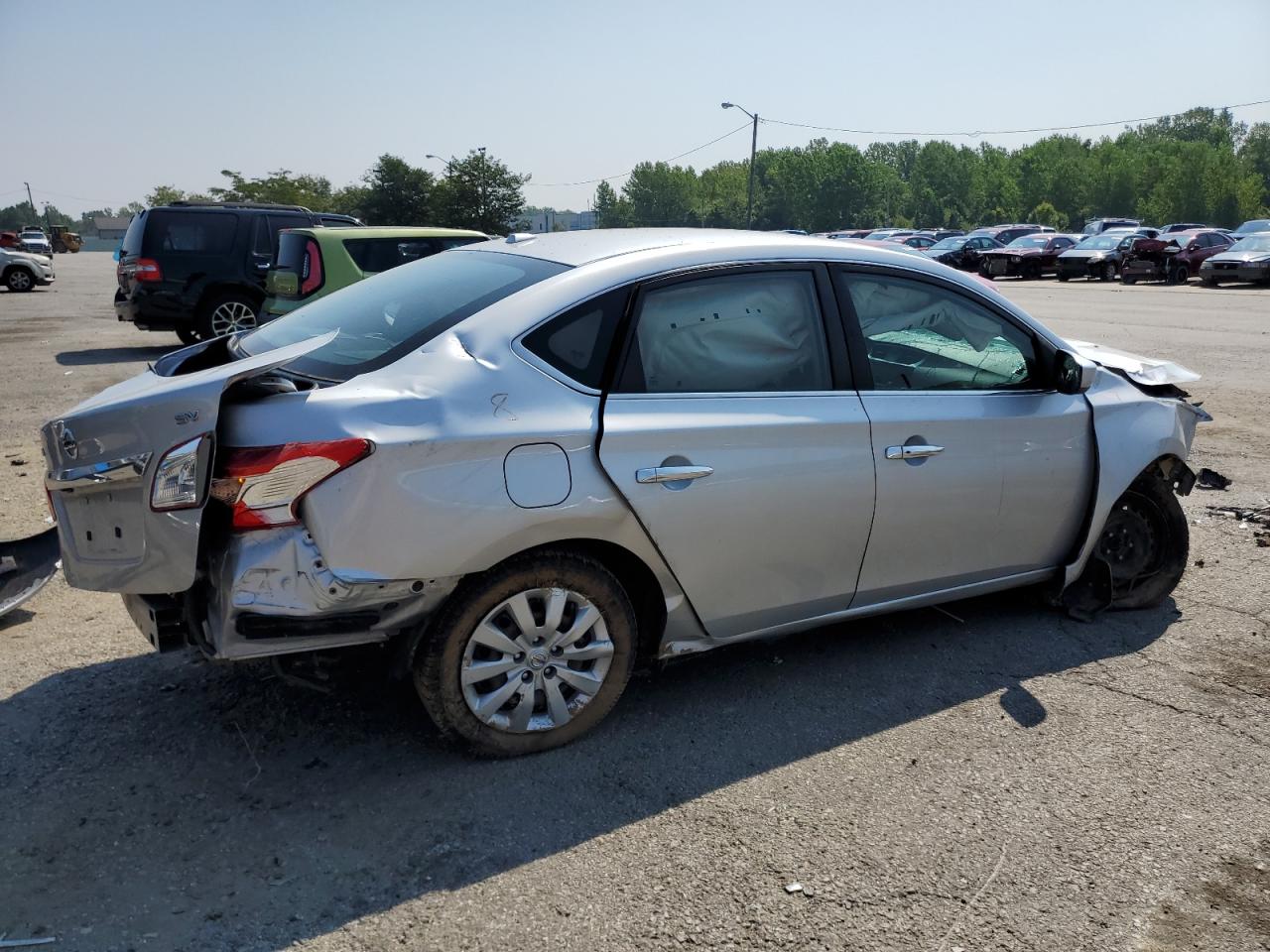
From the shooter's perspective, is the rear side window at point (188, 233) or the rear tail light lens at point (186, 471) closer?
the rear tail light lens at point (186, 471)

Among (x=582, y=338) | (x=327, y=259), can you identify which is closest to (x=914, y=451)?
(x=582, y=338)

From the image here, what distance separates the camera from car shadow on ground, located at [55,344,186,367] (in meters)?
13.2

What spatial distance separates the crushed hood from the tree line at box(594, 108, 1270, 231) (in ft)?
320

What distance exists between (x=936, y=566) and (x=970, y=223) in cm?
13258

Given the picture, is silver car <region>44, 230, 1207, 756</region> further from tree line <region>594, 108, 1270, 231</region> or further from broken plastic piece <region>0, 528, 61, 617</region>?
tree line <region>594, 108, 1270, 231</region>

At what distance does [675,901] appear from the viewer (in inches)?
110

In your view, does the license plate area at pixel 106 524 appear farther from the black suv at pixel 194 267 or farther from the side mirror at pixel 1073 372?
the black suv at pixel 194 267

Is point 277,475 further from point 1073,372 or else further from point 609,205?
point 609,205

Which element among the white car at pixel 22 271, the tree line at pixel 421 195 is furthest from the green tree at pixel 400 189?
the white car at pixel 22 271

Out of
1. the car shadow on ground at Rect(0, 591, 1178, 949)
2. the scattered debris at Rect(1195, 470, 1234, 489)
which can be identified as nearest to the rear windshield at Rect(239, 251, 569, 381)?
the car shadow on ground at Rect(0, 591, 1178, 949)

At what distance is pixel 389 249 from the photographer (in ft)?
37.8

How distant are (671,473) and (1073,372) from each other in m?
1.98

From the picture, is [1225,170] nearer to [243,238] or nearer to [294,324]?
[243,238]

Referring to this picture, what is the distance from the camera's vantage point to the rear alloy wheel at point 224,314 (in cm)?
1353
